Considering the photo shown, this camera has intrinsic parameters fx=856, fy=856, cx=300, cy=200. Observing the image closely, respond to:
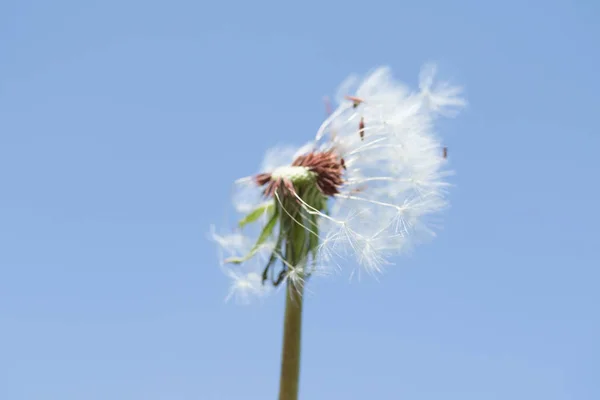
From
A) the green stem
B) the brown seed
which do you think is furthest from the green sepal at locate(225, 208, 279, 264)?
the brown seed

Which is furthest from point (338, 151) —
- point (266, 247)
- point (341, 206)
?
point (266, 247)

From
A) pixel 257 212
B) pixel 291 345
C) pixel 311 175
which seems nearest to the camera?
pixel 291 345

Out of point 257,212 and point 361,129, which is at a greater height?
point 361,129

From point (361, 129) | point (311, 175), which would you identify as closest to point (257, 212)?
point (311, 175)

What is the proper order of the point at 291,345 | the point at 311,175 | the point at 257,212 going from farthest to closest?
the point at 257,212 → the point at 311,175 → the point at 291,345

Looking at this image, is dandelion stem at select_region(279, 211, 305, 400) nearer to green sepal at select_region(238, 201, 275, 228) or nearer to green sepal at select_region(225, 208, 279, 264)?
green sepal at select_region(225, 208, 279, 264)

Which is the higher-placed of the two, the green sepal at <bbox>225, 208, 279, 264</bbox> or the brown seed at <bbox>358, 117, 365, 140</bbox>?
the brown seed at <bbox>358, 117, 365, 140</bbox>

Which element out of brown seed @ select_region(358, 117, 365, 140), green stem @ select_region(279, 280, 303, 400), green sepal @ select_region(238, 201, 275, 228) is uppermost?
brown seed @ select_region(358, 117, 365, 140)

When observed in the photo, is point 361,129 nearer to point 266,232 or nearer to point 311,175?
point 311,175
